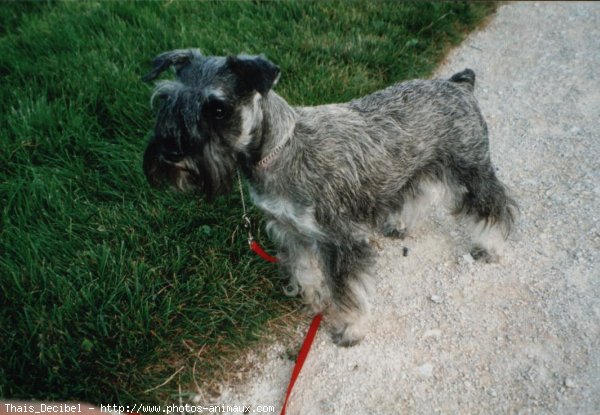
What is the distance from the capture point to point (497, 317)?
3754mm

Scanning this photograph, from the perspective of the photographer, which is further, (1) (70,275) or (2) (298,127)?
(1) (70,275)

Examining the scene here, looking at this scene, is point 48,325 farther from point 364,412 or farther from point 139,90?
point 139,90

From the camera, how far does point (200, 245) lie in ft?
13.1

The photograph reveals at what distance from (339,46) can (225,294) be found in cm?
390

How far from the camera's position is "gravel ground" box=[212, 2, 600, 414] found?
3.29 m

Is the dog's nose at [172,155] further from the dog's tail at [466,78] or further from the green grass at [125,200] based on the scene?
the dog's tail at [466,78]

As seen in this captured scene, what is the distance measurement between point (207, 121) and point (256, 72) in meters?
0.39

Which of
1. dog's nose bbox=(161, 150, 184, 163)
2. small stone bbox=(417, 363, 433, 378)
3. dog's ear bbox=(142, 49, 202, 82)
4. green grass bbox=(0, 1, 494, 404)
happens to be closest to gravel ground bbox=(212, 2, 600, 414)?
small stone bbox=(417, 363, 433, 378)

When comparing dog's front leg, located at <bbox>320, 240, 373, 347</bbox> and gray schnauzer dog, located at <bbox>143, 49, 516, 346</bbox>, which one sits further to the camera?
dog's front leg, located at <bbox>320, 240, 373, 347</bbox>

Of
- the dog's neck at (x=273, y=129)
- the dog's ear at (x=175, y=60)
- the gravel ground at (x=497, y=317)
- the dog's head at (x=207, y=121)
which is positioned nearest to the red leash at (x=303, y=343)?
the gravel ground at (x=497, y=317)

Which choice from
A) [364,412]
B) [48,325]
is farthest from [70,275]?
[364,412]

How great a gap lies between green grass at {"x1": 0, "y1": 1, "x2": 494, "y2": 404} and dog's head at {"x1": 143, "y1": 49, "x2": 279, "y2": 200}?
112 cm

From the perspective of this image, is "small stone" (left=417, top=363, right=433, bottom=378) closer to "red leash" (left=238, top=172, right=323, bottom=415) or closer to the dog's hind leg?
"red leash" (left=238, top=172, right=323, bottom=415)

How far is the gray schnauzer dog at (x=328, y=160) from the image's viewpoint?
2.71 m
